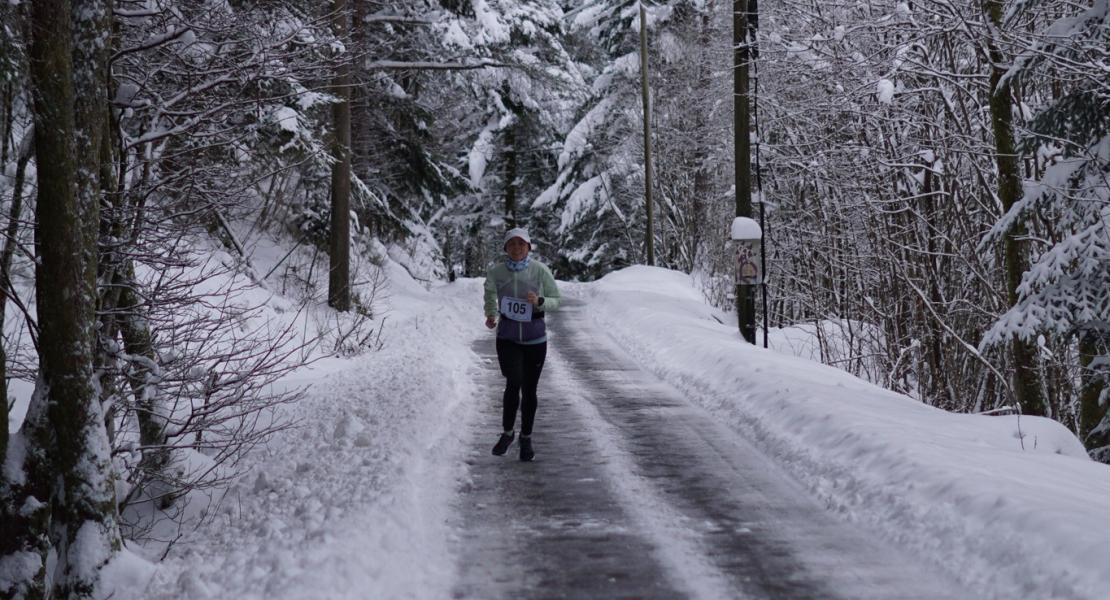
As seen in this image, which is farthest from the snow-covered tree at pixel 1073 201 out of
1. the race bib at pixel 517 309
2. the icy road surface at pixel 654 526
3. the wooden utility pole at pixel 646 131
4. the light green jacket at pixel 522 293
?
the wooden utility pole at pixel 646 131

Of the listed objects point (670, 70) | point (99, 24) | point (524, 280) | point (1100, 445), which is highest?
point (670, 70)

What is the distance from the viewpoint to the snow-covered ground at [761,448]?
4621 millimetres

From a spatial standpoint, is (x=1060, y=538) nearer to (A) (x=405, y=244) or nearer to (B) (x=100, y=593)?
(B) (x=100, y=593)

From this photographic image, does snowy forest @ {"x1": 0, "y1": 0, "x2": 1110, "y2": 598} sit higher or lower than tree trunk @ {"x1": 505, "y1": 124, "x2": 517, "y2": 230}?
lower

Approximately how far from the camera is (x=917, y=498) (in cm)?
564

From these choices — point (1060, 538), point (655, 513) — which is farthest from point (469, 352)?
point (1060, 538)

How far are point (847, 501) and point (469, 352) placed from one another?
9.40 m

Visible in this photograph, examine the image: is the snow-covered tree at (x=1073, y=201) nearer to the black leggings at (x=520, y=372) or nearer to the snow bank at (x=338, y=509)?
the black leggings at (x=520, y=372)

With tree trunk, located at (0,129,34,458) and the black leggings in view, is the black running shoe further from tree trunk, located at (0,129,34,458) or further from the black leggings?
tree trunk, located at (0,129,34,458)

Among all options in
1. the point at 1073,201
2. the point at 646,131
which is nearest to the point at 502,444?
the point at 1073,201

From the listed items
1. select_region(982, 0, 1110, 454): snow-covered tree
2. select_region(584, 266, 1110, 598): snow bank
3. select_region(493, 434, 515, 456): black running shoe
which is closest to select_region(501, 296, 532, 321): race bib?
select_region(493, 434, 515, 456): black running shoe

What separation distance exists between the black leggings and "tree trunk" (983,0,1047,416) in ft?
17.2

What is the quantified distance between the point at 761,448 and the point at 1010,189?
427 cm

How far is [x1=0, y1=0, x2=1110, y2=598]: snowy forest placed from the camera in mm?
4855
